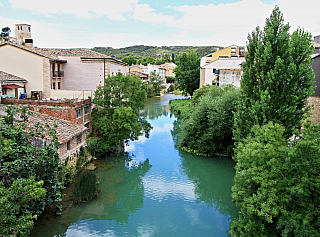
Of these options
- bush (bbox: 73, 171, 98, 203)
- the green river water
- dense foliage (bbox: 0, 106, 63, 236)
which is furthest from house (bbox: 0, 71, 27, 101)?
dense foliage (bbox: 0, 106, 63, 236)

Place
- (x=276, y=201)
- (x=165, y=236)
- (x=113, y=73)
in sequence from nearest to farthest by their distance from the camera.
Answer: (x=276, y=201) → (x=165, y=236) → (x=113, y=73)

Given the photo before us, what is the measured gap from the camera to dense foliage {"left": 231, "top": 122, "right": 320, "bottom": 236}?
8312 mm

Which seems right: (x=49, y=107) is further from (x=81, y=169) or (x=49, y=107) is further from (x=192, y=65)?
(x=192, y=65)

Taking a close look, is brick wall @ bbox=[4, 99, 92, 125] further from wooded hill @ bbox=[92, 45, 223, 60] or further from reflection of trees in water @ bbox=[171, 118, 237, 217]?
wooded hill @ bbox=[92, 45, 223, 60]

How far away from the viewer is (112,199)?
49.7 ft

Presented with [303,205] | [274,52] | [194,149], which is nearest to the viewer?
[303,205]

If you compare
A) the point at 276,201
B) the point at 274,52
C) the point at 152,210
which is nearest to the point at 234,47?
the point at 274,52

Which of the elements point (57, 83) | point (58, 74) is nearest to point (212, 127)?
Result: point (57, 83)

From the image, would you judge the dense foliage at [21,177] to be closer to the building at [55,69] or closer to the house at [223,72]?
the building at [55,69]

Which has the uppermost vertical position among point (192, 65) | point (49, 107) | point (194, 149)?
point (192, 65)

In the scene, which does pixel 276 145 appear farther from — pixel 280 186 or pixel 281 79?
pixel 281 79

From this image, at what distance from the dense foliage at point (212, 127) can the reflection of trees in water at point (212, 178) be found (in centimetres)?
77

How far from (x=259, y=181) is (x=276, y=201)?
775mm

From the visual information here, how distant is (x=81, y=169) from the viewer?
18.4m
